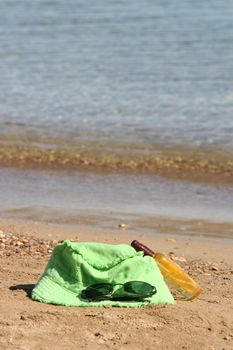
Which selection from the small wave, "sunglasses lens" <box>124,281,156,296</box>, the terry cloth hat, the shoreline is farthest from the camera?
the small wave

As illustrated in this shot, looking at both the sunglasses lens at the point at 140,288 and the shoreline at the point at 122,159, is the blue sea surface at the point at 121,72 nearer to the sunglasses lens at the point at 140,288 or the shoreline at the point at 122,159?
the shoreline at the point at 122,159

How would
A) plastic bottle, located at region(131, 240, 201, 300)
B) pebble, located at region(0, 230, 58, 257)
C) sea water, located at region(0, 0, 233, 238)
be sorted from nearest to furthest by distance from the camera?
1. plastic bottle, located at region(131, 240, 201, 300)
2. pebble, located at region(0, 230, 58, 257)
3. sea water, located at region(0, 0, 233, 238)

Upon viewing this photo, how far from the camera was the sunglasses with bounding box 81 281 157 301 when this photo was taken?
5566mm

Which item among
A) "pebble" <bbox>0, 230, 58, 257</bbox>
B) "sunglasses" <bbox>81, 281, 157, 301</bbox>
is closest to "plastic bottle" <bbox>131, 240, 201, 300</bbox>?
"sunglasses" <bbox>81, 281, 157, 301</bbox>

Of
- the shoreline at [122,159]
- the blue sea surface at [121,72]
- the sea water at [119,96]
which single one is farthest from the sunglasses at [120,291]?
the blue sea surface at [121,72]

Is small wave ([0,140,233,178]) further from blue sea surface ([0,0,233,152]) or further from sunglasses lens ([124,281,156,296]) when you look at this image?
sunglasses lens ([124,281,156,296])

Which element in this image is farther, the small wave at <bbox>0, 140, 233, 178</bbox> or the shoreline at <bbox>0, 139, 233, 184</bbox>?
the small wave at <bbox>0, 140, 233, 178</bbox>

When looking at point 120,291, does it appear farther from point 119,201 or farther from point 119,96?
point 119,96

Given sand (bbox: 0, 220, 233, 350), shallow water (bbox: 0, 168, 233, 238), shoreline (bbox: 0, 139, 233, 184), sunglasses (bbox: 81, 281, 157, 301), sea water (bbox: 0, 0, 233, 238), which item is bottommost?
sand (bbox: 0, 220, 233, 350)

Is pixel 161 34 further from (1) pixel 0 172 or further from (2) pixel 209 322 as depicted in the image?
(2) pixel 209 322

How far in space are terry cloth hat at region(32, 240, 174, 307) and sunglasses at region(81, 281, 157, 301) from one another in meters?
0.04

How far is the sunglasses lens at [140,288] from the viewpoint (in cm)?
556

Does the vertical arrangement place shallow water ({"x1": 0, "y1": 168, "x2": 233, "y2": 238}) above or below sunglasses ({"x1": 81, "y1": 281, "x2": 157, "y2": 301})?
above

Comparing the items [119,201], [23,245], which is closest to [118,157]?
[119,201]
